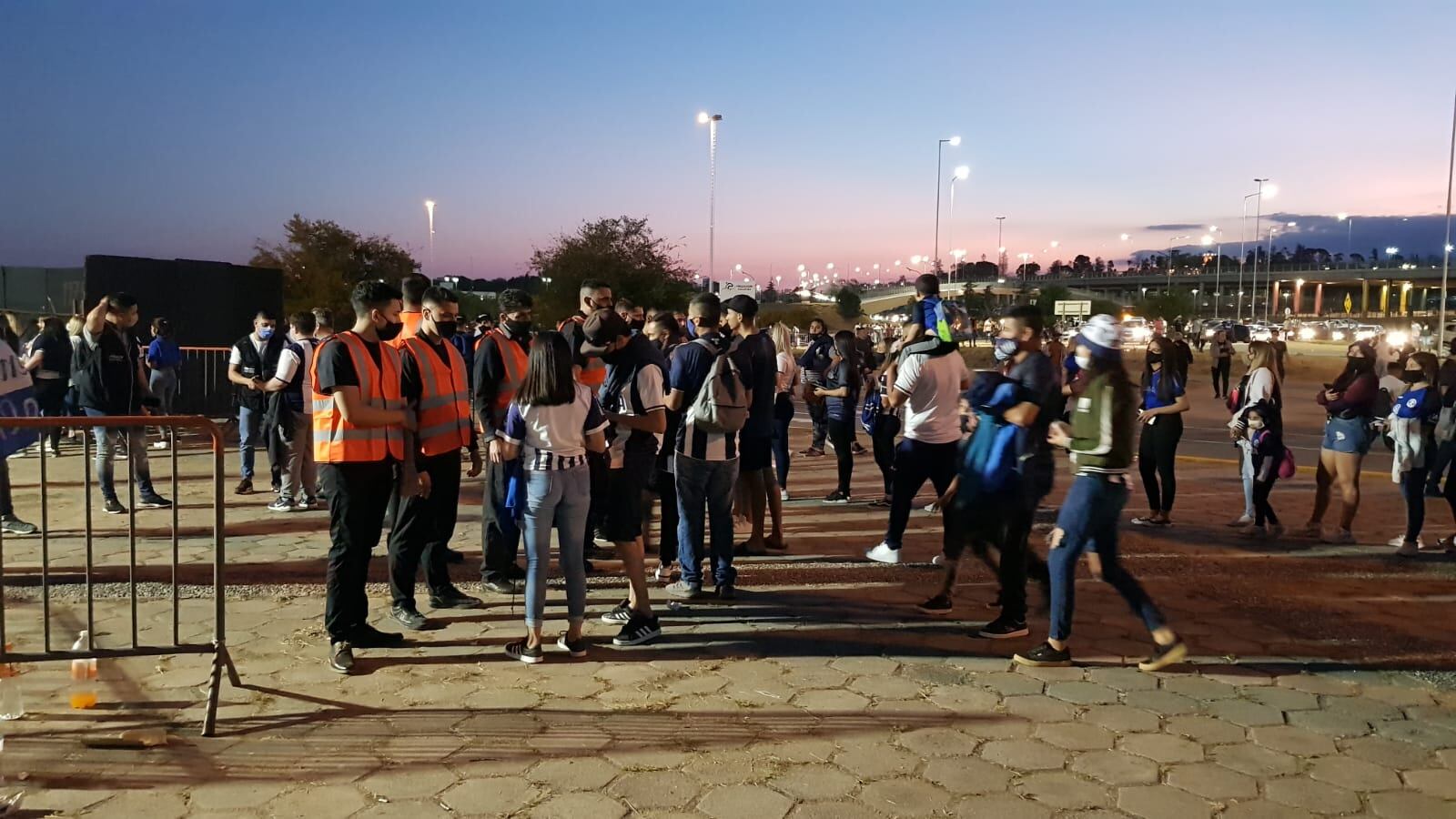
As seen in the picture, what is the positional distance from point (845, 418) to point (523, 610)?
4529mm

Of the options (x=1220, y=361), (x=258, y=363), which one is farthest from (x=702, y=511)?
(x=1220, y=361)

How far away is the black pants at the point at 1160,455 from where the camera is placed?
28.0 feet

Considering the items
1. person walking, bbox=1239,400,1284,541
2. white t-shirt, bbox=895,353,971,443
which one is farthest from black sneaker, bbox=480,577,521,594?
person walking, bbox=1239,400,1284,541

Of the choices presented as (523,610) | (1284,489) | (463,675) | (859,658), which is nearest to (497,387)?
(523,610)

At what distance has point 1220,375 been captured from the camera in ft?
78.1

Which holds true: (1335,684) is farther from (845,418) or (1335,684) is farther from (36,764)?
(36,764)

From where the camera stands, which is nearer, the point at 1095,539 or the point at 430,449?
the point at 1095,539

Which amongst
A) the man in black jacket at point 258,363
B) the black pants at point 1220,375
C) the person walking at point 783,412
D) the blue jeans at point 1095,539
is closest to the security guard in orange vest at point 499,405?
the person walking at point 783,412

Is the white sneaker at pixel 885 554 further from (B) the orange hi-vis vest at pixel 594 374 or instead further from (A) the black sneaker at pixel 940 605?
(B) the orange hi-vis vest at pixel 594 374

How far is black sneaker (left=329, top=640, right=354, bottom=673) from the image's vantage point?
16.6 feet

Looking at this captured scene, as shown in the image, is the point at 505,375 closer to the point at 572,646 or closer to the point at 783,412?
the point at 572,646

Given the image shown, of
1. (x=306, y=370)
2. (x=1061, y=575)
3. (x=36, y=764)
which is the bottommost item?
(x=36, y=764)

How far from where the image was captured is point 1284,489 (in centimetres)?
1082

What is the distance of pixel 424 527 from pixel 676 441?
5.41 ft
